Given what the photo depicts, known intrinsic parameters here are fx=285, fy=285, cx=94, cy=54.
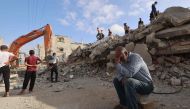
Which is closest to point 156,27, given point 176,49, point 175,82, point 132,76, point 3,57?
point 176,49

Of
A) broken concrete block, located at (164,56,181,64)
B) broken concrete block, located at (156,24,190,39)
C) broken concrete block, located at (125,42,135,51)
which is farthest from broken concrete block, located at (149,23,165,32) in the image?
broken concrete block, located at (164,56,181,64)

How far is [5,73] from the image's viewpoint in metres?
8.41

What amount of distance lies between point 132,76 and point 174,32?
4666mm

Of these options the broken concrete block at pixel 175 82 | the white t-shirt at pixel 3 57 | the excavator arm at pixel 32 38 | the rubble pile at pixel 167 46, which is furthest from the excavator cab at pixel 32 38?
the broken concrete block at pixel 175 82

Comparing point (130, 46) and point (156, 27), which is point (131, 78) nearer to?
point (156, 27)

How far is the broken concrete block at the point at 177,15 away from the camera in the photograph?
925cm

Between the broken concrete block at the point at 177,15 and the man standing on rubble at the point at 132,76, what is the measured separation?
4.65m

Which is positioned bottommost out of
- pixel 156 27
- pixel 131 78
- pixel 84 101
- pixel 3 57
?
pixel 84 101

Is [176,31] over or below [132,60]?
over

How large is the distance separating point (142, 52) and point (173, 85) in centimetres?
226

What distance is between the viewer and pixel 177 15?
9.70m

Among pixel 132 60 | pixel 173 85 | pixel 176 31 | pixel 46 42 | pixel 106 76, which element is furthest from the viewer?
pixel 46 42

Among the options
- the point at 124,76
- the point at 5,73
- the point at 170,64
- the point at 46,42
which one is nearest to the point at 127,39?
the point at 170,64

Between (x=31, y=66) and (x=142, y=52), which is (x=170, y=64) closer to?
(x=142, y=52)
